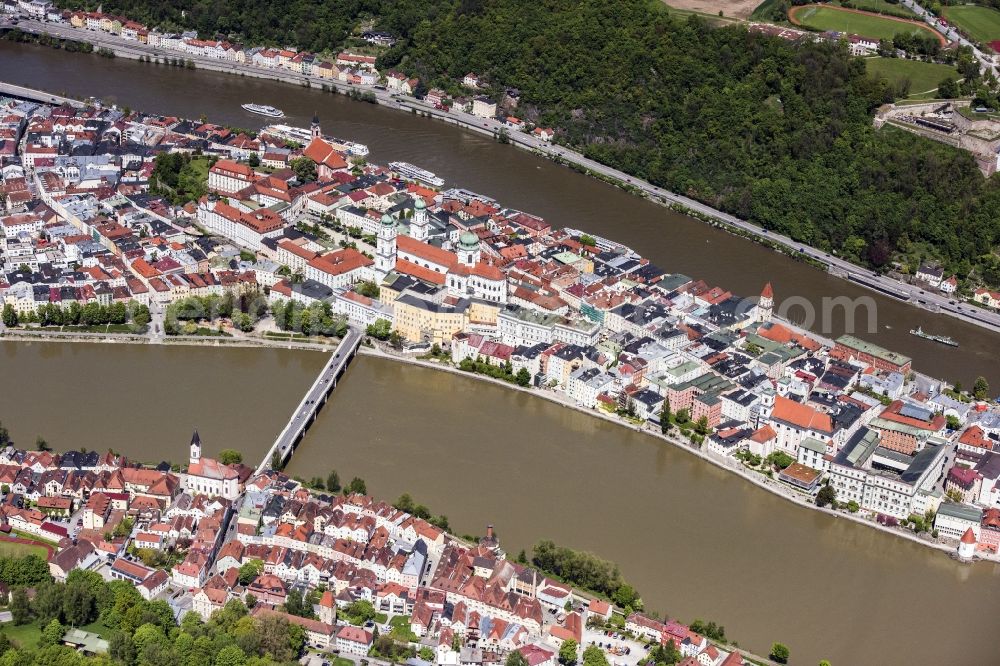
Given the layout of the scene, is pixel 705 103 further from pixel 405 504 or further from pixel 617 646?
pixel 617 646

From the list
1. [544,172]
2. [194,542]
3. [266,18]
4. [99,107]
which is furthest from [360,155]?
[194,542]

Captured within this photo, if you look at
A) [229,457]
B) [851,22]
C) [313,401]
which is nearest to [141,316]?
[313,401]

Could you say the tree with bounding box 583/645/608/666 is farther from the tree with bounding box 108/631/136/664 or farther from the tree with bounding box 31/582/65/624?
the tree with bounding box 31/582/65/624

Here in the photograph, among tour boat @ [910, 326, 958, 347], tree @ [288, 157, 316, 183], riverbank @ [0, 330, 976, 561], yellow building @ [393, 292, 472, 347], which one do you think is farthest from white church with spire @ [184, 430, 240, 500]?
tour boat @ [910, 326, 958, 347]

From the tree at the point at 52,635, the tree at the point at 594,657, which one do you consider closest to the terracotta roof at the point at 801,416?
the tree at the point at 594,657

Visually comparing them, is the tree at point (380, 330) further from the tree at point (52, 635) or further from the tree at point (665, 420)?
the tree at point (52, 635)

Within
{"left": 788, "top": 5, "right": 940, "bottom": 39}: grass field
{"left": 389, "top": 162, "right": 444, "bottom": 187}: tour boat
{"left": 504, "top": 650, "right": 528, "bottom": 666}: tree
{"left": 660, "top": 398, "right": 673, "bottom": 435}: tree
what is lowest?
{"left": 504, "top": 650, "right": 528, "bottom": 666}: tree
